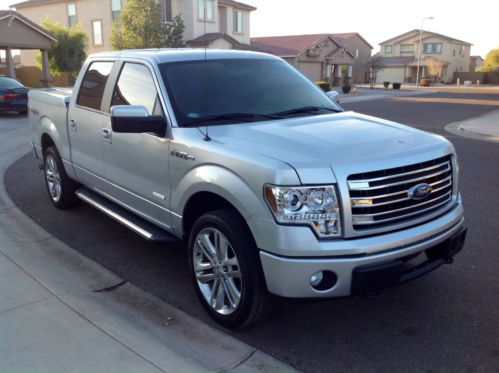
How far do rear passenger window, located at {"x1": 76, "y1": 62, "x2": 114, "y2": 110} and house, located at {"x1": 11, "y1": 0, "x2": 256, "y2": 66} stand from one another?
26193 millimetres

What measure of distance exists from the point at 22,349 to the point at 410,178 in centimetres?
282

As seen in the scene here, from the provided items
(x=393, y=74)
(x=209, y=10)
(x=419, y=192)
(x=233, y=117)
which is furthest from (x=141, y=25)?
(x=393, y=74)

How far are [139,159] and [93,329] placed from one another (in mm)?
1483

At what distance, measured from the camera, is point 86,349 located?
3.23 metres

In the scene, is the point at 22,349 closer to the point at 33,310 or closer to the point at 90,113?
the point at 33,310

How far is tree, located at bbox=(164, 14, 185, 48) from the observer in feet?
96.8

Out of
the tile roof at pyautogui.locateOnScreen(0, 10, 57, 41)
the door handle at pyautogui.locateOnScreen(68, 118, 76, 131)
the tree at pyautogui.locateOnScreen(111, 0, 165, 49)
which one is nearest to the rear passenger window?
the door handle at pyautogui.locateOnScreen(68, 118, 76, 131)

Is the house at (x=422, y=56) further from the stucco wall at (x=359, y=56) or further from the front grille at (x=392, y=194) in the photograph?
the front grille at (x=392, y=194)

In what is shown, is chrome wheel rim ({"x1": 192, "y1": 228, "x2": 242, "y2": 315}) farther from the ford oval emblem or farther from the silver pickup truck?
the ford oval emblem

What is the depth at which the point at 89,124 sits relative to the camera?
5098 mm

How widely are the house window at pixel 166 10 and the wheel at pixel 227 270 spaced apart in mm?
31295

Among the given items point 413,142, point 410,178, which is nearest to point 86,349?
point 410,178

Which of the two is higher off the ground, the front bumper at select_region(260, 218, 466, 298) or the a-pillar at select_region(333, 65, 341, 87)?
the a-pillar at select_region(333, 65, 341, 87)

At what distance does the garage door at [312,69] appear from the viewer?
51.0 m
